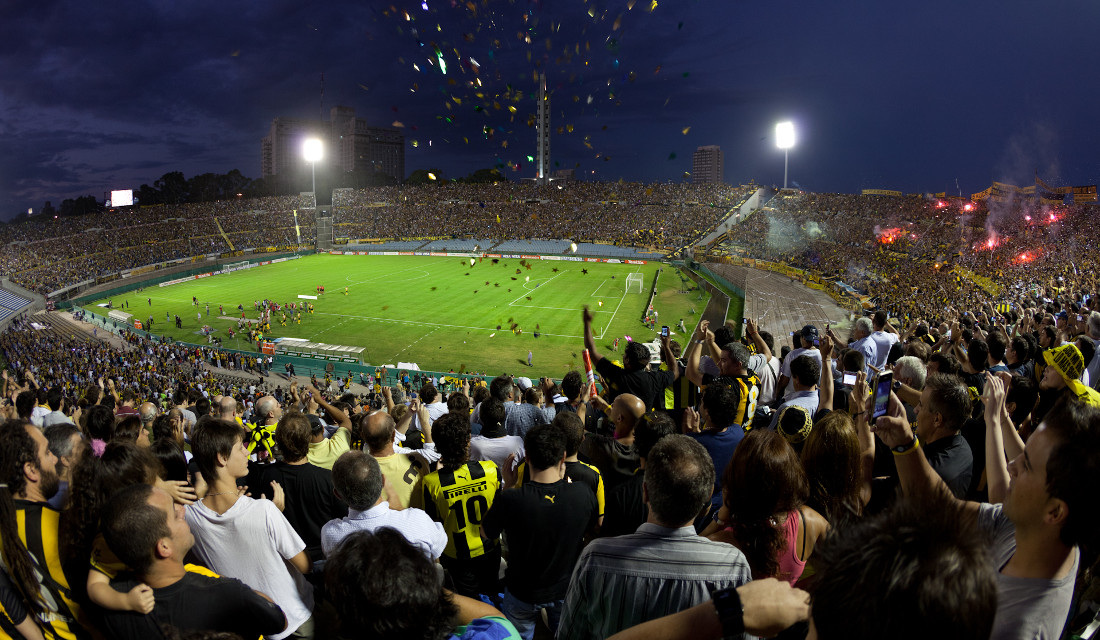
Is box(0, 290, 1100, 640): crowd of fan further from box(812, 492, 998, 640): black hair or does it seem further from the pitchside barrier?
the pitchside barrier

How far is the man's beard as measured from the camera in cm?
437

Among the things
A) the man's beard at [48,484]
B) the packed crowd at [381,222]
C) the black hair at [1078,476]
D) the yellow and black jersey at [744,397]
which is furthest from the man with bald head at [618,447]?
the packed crowd at [381,222]

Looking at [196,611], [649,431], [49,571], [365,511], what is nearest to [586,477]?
[649,431]

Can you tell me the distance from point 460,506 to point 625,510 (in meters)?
1.34

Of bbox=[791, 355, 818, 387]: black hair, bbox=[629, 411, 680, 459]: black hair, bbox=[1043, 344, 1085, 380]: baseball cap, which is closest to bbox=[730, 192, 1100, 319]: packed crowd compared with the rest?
bbox=[1043, 344, 1085, 380]: baseball cap

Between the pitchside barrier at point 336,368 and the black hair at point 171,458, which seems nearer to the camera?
the black hair at point 171,458

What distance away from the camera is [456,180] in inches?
5221

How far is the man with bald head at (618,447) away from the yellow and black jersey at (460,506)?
1.09 metres

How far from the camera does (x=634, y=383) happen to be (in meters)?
7.36

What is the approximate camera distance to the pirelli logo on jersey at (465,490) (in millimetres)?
4914

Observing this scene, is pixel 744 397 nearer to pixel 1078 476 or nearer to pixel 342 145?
pixel 1078 476

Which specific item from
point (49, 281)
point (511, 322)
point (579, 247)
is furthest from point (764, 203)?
point (49, 281)

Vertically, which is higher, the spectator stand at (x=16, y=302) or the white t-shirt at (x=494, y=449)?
the white t-shirt at (x=494, y=449)

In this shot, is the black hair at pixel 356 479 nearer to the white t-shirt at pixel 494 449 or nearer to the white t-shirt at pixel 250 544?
the white t-shirt at pixel 250 544
